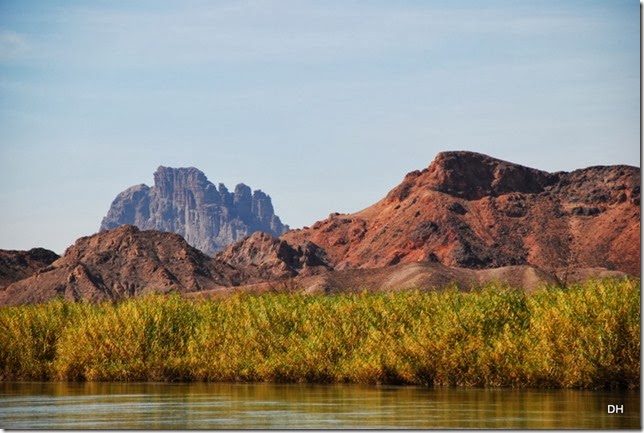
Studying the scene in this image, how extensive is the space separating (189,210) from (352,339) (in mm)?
146531

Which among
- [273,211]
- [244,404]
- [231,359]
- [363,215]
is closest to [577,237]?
[363,215]

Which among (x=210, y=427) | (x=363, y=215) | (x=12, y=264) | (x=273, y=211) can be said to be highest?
(x=273, y=211)

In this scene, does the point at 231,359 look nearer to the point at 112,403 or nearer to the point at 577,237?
the point at 112,403

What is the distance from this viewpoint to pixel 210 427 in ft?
48.2

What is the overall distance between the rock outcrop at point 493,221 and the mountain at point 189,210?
7308 centimetres

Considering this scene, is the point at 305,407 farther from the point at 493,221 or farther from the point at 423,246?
the point at 493,221

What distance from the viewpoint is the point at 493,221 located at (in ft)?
257

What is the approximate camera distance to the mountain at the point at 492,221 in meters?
70.9

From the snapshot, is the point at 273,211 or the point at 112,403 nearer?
the point at 112,403

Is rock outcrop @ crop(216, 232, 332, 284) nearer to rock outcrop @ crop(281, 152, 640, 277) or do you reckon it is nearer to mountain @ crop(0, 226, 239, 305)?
mountain @ crop(0, 226, 239, 305)

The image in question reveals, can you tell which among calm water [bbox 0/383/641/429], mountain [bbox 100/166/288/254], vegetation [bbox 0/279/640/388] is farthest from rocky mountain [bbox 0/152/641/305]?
mountain [bbox 100/166/288/254]

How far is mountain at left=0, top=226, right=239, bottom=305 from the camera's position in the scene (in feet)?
195

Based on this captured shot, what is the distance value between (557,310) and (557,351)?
33.5 inches

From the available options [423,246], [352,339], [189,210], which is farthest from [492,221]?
[189,210]
